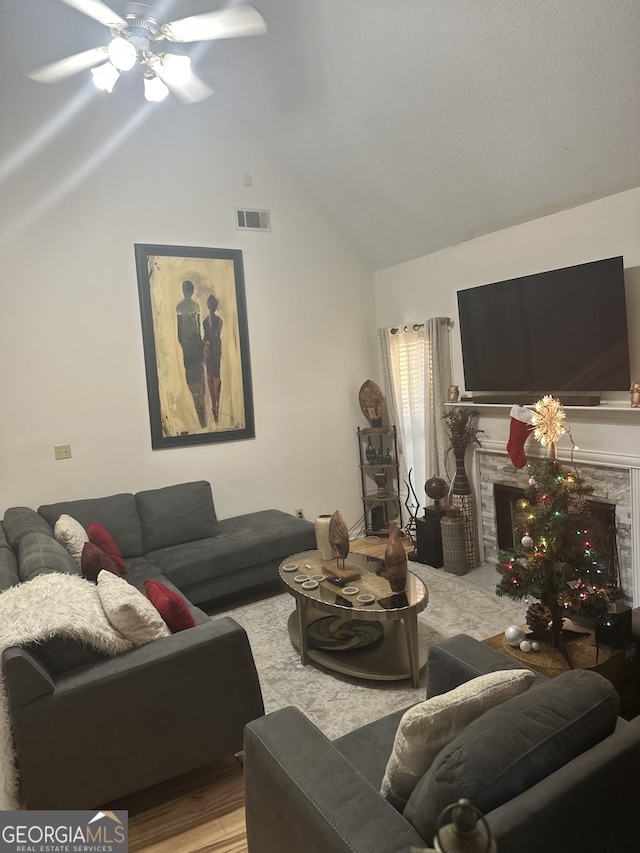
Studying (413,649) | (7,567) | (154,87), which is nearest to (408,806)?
(413,649)

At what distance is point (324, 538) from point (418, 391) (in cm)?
214

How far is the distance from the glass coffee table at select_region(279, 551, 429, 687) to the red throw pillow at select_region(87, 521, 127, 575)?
3.42ft

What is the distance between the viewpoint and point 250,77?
14.3 ft

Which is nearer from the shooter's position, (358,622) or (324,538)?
(358,622)

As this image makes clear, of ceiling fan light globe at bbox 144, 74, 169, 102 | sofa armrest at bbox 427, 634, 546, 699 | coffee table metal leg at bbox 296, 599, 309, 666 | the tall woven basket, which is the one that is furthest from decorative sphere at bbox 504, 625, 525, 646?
ceiling fan light globe at bbox 144, 74, 169, 102

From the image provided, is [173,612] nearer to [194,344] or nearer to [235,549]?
[235,549]

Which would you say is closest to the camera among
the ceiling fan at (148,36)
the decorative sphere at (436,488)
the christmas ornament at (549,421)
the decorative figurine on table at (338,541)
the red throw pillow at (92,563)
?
the ceiling fan at (148,36)

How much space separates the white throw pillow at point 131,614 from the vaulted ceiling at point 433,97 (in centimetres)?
256

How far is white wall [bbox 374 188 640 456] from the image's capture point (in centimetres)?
340

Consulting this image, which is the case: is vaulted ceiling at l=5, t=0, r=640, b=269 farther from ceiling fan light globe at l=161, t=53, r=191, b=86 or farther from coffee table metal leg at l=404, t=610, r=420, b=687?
coffee table metal leg at l=404, t=610, r=420, b=687

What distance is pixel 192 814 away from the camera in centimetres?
224

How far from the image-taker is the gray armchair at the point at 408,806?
1219 millimetres

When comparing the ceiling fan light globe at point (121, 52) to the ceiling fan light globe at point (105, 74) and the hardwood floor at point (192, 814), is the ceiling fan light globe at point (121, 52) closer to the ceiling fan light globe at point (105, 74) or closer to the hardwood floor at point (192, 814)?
the ceiling fan light globe at point (105, 74)

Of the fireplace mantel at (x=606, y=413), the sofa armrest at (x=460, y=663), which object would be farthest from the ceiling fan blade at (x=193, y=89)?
the sofa armrest at (x=460, y=663)
